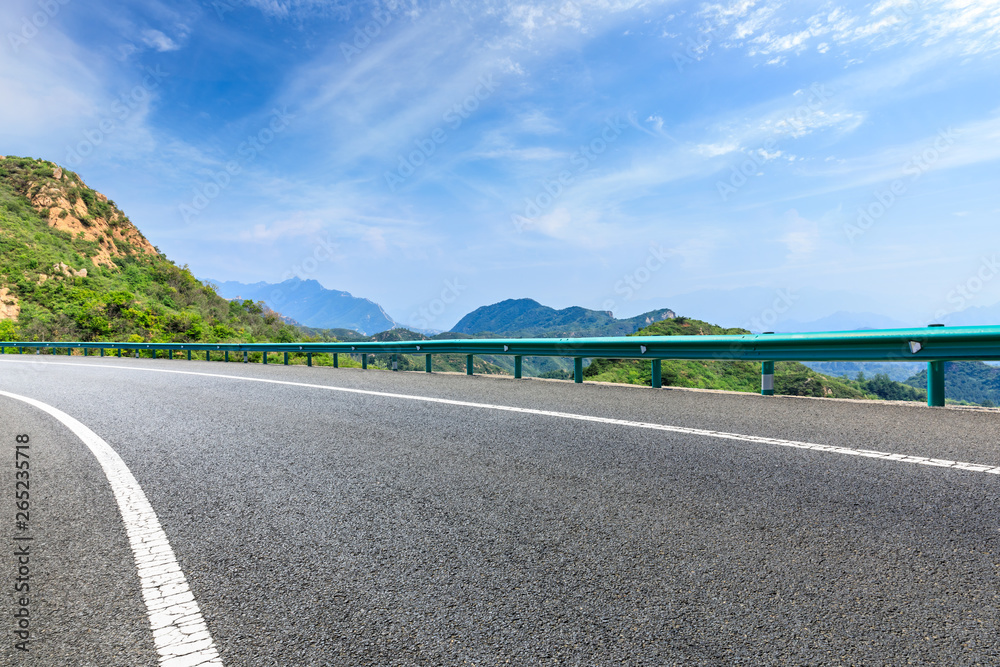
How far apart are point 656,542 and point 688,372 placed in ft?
145

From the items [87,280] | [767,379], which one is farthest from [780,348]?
[87,280]

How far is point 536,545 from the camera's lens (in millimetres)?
2996

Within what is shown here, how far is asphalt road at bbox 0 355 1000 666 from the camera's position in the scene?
213 cm

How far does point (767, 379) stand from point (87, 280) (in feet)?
269

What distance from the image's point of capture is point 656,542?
9.80ft

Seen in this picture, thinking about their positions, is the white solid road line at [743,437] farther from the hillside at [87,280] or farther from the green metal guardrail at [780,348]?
the hillside at [87,280]

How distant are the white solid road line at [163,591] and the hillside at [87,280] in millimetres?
57046

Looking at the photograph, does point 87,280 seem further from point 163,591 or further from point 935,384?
point 935,384

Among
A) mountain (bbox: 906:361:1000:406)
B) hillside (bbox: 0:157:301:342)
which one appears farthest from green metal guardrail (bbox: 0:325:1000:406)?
mountain (bbox: 906:361:1000:406)

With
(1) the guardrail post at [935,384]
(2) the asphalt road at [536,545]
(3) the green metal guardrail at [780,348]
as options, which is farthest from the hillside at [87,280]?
(1) the guardrail post at [935,384]

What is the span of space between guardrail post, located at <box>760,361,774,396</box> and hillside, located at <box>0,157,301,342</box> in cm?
5685

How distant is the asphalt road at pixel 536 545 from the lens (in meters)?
2.13

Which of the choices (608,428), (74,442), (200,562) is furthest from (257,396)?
(200,562)

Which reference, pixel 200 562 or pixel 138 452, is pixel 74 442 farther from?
pixel 200 562
